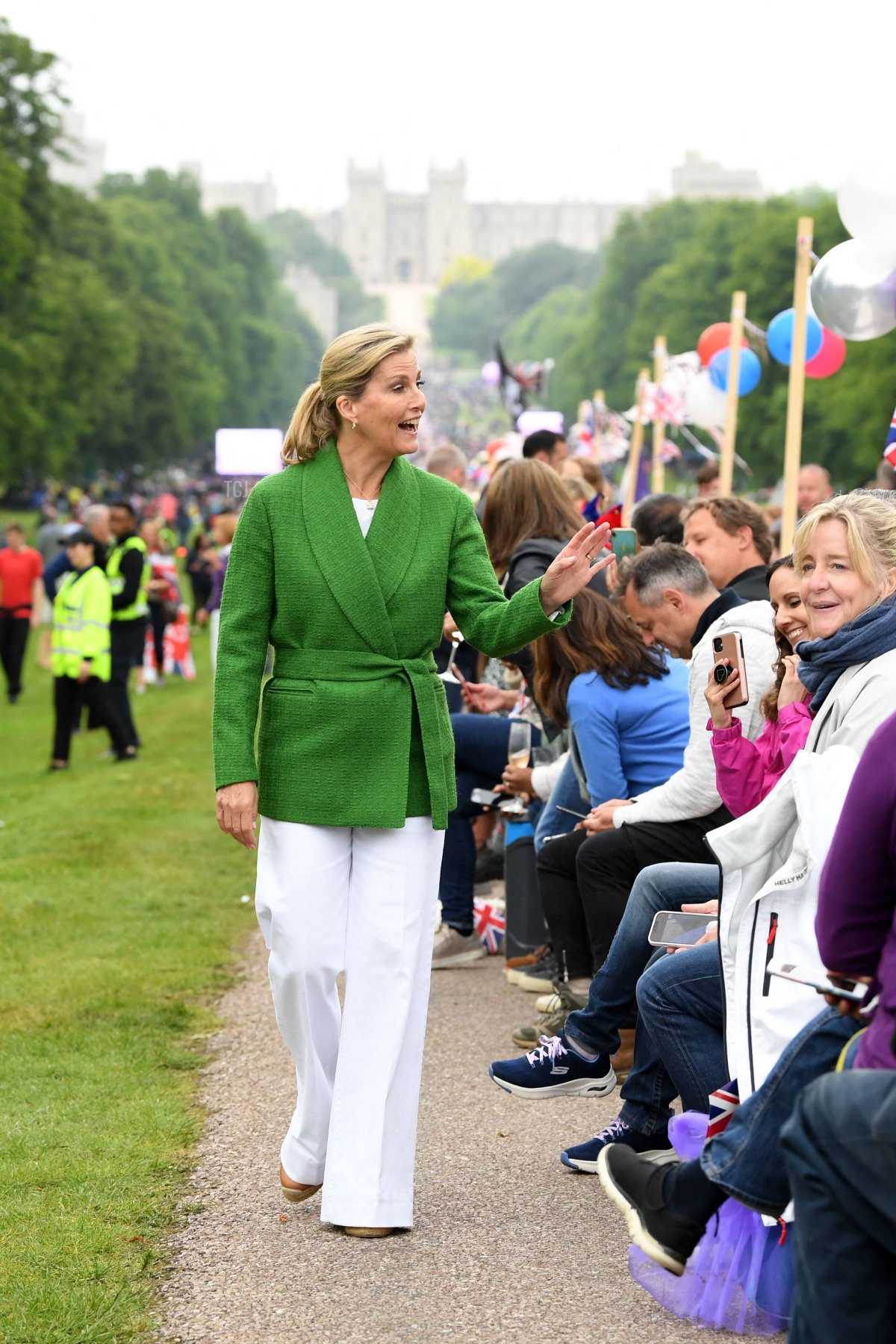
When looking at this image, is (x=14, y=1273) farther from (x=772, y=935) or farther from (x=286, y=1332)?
(x=772, y=935)

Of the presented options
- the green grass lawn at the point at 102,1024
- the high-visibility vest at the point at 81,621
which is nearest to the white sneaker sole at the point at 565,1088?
the green grass lawn at the point at 102,1024

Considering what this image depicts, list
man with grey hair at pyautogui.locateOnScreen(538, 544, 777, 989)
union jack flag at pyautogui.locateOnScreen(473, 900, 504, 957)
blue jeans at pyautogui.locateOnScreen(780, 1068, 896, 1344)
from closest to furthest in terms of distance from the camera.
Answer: blue jeans at pyautogui.locateOnScreen(780, 1068, 896, 1344) < man with grey hair at pyautogui.locateOnScreen(538, 544, 777, 989) < union jack flag at pyautogui.locateOnScreen(473, 900, 504, 957)

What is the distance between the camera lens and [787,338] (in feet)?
40.8

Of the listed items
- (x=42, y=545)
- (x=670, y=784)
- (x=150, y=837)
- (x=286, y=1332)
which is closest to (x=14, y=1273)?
(x=286, y=1332)

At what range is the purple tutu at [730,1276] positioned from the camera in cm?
354

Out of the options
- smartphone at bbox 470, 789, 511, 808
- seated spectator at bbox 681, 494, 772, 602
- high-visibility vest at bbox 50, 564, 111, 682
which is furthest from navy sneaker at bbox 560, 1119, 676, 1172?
high-visibility vest at bbox 50, 564, 111, 682

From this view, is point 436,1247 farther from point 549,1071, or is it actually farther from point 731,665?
point 731,665

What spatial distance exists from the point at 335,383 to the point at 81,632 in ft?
31.8

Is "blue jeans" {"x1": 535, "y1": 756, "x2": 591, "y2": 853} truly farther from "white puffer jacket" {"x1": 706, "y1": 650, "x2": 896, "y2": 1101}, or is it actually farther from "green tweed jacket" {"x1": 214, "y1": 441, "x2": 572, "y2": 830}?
"white puffer jacket" {"x1": 706, "y1": 650, "x2": 896, "y2": 1101}

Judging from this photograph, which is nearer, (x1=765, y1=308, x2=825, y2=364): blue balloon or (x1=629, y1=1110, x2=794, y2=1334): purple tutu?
(x1=629, y1=1110, x2=794, y2=1334): purple tutu

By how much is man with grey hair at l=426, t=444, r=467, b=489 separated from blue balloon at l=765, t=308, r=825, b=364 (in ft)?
7.68

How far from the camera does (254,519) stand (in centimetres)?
445

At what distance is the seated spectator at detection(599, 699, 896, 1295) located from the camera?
2781mm

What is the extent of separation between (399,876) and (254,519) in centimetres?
90
